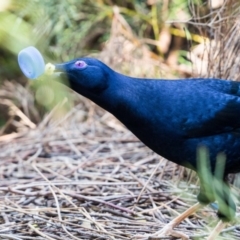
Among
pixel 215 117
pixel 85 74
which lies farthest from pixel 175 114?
pixel 85 74

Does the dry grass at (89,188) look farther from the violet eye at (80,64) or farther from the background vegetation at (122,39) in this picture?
the violet eye at (80,64)

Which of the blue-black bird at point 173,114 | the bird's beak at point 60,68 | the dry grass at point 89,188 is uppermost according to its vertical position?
the bird's beak at point 60,68

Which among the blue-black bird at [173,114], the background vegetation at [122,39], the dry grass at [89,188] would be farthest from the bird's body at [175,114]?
the background vegetation at [122,39]

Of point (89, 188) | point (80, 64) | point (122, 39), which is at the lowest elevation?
point (89, 188)

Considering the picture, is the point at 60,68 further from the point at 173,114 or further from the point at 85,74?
the point at 173,114

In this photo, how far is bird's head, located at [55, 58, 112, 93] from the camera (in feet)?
6.78

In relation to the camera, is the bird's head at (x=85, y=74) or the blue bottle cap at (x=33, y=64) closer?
the blue bottle cap at (x=33, y=64)

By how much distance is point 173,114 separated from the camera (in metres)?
2.17

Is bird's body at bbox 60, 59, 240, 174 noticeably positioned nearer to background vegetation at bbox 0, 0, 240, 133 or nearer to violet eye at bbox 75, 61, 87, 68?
violet eye at bbox 75, 61, 87, 68

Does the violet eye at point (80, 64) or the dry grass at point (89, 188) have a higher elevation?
the violet eye at point (80, 64)

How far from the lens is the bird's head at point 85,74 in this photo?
2.07 metres

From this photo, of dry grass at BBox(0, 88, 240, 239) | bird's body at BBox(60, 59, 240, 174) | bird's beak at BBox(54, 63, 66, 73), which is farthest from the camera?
dry grass at BBox(0, 88, 240, 239)

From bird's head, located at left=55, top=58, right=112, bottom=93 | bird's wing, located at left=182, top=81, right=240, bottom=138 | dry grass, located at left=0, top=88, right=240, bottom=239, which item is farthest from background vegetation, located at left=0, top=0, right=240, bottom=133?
bird's head, located at left=55, top=58, right=112, bottom=93

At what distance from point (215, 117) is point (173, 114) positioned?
190 mm
